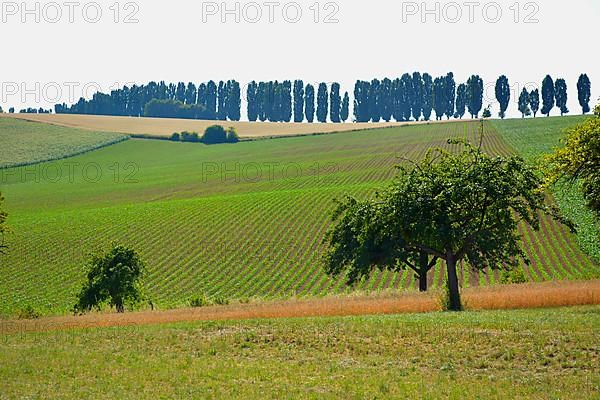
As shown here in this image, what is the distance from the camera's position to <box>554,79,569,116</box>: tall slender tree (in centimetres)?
19175

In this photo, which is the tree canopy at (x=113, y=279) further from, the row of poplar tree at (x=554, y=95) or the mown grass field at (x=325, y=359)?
the row of poplar tree at (x=554, y=95)

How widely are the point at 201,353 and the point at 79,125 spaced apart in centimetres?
18576

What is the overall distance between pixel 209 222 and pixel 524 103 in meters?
145

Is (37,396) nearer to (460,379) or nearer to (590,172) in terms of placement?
(460,379)

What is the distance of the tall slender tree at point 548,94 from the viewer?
19275 centimetres

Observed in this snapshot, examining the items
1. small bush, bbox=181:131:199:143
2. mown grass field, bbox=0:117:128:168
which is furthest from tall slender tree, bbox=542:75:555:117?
mown grass field, bbox=0:117:128:168

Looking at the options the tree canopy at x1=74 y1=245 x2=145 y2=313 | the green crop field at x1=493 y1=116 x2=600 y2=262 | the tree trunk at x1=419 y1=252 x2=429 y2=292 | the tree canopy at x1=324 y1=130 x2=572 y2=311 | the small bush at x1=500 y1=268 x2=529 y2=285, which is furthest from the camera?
the green crop field at x1=493 y1=116 x2=600 y2=262

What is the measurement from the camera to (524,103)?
19700 cm

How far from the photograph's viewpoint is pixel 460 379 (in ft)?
62.0

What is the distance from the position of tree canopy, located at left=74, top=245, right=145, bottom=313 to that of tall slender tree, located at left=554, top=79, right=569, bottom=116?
565 feet

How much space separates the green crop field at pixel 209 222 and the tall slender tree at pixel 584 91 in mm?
61118

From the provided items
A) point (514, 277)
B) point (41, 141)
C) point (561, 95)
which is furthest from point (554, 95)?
point (514, 277)

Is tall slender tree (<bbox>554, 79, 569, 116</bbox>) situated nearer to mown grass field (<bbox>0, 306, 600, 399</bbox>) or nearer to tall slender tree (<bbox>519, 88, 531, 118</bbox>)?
tall slender tree (<bbox>519, 88, 531, 118</bbox>)

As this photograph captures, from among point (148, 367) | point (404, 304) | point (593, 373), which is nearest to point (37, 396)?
point (148, 367)
